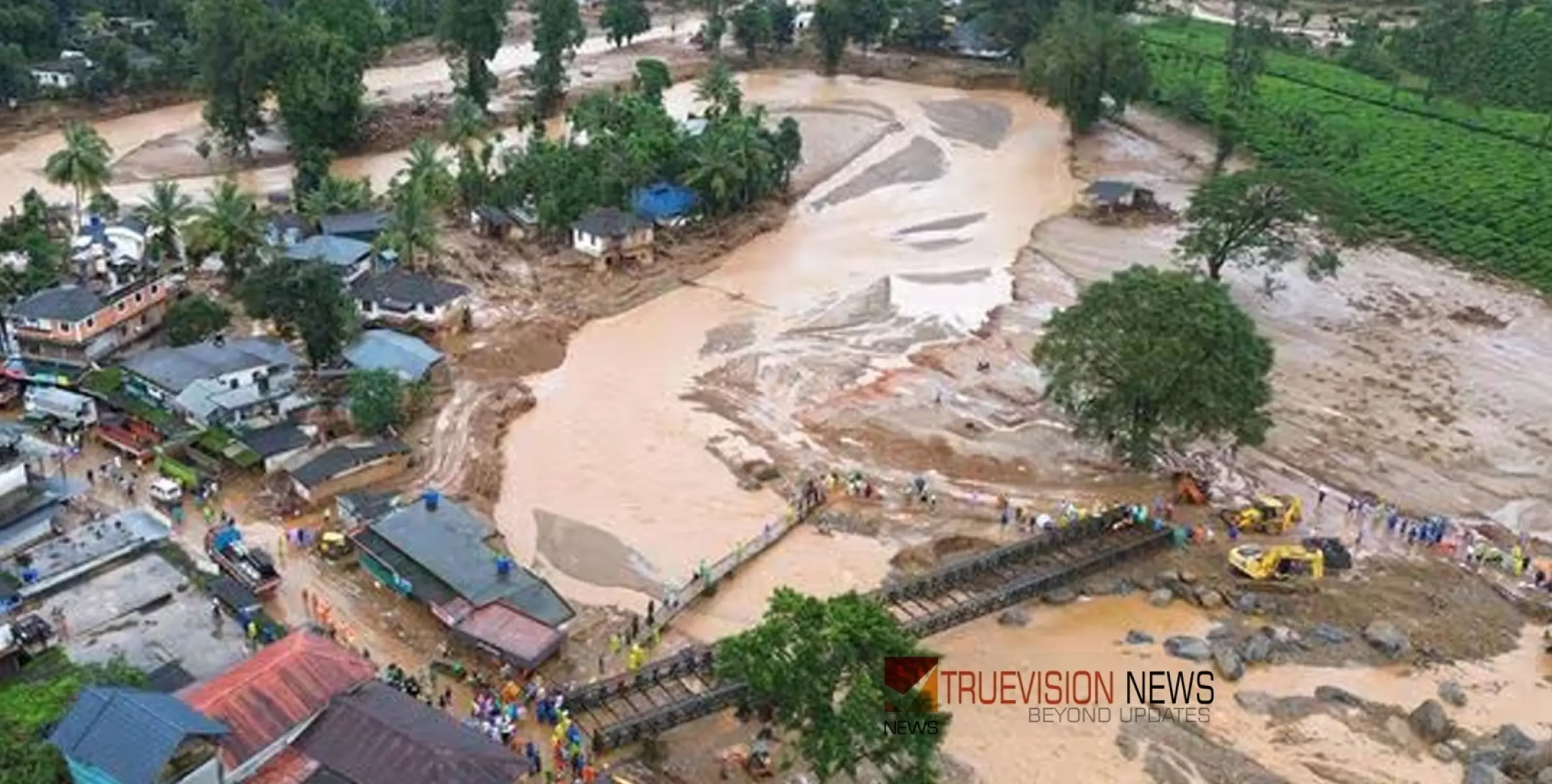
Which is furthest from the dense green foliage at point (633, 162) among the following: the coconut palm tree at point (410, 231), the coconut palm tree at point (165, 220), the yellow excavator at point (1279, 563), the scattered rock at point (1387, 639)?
the scattered rock at point (1387, 639)

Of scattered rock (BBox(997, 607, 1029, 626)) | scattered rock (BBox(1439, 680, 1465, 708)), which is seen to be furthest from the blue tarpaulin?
scattered rock (BBox(1439, 680, 1465, 708))

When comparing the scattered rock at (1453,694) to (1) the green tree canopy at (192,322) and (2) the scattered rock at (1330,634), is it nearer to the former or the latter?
(2) the scattered rock at (1330,634)

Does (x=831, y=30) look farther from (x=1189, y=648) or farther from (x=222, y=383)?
(x=1189, y=648)

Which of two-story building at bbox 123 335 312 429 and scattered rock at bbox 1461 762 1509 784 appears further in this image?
two-story building at bbox 123 335 312 429

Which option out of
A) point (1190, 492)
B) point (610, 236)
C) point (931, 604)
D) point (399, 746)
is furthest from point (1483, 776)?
point (610, 236)

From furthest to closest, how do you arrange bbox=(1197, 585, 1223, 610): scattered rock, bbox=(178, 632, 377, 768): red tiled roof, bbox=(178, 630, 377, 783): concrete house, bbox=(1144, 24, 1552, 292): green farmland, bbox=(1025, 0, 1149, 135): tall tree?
1. bbox=(1025, 0, 1149, 135): tall tree
2. bbox=(1144, 24, 1552, 292): green farmland
3. bbox=(1197, 585, 1223, 610): scattered rock
4. bbox=(178, 632, 377, 768): red tiled roof
5. bbox=(178, 630, 377, 783): concrete house

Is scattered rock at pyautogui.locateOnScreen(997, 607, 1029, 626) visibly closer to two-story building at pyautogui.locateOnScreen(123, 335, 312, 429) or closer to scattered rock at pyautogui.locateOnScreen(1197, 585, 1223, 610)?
scattered rock at pyautogui.locateOnScreen(1197, 585, 1223, 610)
